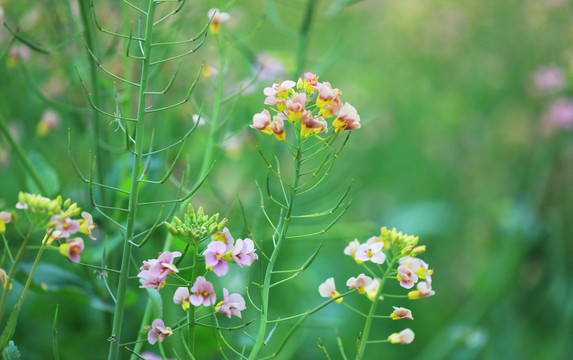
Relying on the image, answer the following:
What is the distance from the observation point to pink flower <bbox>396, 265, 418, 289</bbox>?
54 cm

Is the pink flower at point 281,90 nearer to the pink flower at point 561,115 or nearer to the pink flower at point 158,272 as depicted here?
the pink flower at point 158,272

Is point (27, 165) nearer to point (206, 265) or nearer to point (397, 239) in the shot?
point (206, 265)

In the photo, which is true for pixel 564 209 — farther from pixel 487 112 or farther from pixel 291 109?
pixel 291 109

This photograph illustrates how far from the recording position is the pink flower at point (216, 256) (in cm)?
50

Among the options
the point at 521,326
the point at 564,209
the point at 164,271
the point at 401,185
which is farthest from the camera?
the point at 401,185

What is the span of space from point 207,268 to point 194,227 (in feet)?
0.16

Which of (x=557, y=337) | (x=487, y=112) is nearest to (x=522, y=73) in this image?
(x=487, y=112)

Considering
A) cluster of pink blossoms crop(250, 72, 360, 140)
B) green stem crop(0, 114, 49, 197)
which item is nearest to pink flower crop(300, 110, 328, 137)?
cluster of pink blossoms crop(250, 72, 360, 140)

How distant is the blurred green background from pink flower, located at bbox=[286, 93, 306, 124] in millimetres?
230

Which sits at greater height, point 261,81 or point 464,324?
point 261,81

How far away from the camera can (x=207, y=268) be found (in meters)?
0.51

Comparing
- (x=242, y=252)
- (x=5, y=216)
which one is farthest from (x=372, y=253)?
(x=5, y=216)

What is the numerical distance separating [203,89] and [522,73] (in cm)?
123

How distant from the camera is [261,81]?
1.26 metres
